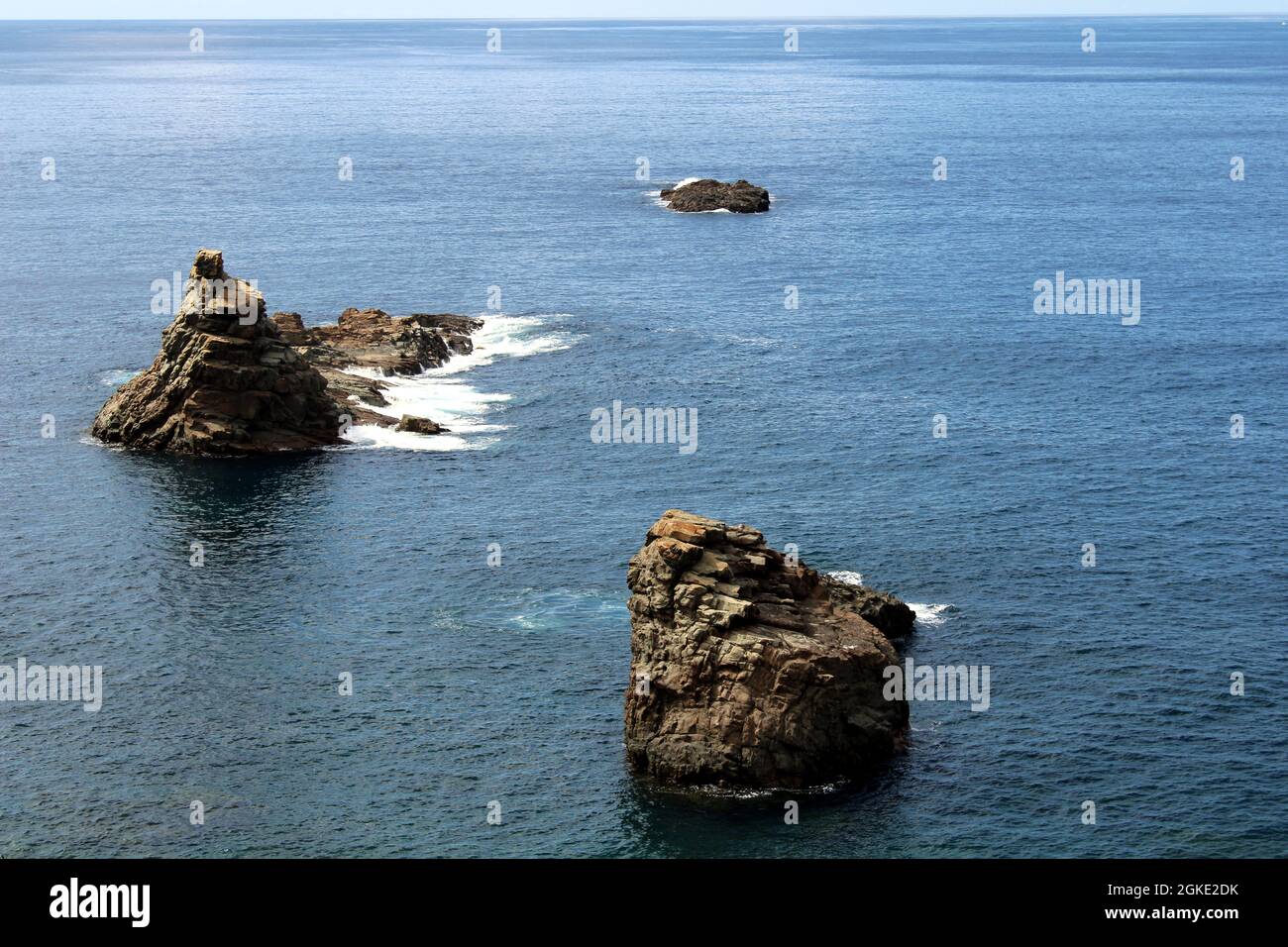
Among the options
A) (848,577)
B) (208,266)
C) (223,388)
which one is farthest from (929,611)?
(208,266)

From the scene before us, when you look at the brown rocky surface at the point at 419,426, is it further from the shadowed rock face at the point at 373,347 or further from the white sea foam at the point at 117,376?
the white sea foam at the point at 117,376

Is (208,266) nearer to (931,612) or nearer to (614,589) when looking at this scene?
(614,589)

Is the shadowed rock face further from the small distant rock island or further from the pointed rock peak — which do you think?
the pointed rock peak

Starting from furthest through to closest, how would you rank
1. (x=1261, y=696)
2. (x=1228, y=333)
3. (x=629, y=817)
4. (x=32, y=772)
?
(x=1228, y=333) < (x=1261, y=696) < (x=32, y=772) < (x=629, y=817)

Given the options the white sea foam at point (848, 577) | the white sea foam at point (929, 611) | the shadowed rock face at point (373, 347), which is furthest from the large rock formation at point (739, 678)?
the shadowed rock face at point (373, 347)

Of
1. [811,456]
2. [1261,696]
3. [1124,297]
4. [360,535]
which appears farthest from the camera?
Result: [1124,297]

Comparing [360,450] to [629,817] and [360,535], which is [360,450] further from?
[629,817]

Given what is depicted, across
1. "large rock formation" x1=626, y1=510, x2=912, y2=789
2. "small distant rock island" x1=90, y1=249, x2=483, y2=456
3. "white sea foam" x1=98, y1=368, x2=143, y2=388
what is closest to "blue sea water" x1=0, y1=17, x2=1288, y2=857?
"white sea foam" x1=98, y1=368, x2=143, y2=388
